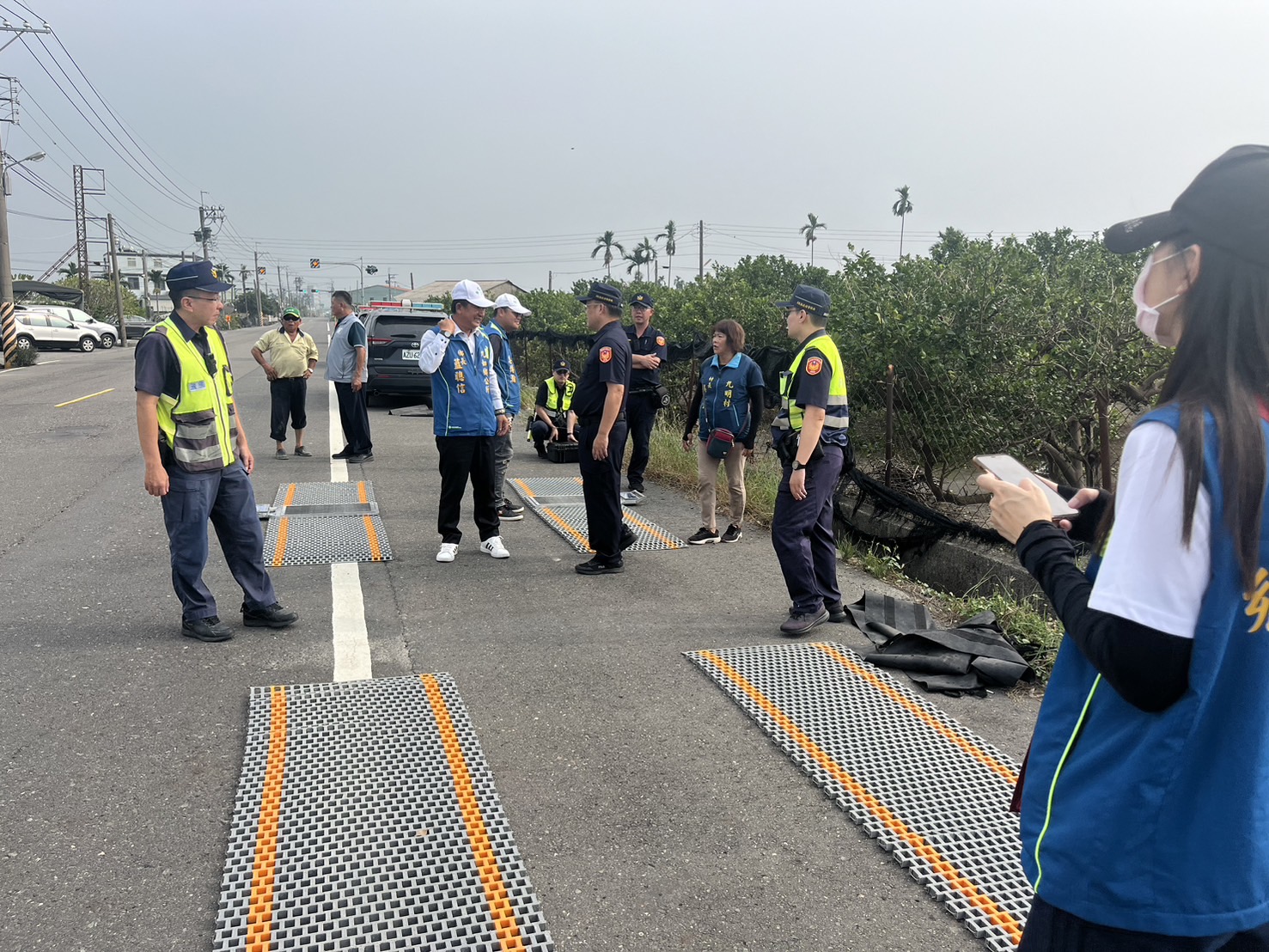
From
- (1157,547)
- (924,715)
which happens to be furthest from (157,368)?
(1157,547)

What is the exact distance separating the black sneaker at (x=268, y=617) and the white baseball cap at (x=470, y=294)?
2606mm

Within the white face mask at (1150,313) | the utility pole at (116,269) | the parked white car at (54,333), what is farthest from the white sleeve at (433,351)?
the utility pole at (116,269)

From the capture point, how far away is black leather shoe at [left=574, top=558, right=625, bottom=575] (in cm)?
659

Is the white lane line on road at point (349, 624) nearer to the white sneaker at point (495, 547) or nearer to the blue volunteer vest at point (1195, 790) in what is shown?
the white sneaker at point (495, 547)

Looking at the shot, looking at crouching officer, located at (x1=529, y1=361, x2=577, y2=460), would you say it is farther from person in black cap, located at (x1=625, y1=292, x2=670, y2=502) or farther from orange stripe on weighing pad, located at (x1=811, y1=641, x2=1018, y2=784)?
orange stripe on weighing pad, located at (x1=811, y1=641, x2=1018, y2=784)

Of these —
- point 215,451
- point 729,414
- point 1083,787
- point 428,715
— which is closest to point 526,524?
point 729,414

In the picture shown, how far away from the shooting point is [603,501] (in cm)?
662

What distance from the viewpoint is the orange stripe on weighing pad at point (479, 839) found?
8.98 feet

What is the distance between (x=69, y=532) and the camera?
291 inches

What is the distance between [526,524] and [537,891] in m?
5.39

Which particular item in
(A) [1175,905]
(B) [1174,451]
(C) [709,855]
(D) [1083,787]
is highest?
(B) [1174,451]

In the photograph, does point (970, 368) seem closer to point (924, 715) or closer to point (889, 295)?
point (889, 295)

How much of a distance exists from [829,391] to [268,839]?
11.7 ft

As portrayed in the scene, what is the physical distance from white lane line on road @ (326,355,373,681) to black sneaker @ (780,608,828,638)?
7.61 feet
